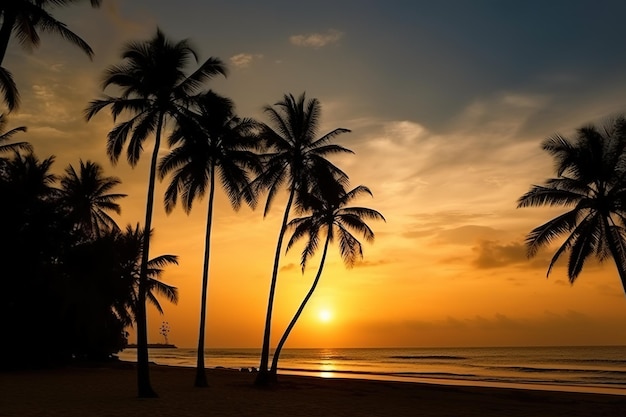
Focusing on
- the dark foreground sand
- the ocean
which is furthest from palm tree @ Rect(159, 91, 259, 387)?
the ocean

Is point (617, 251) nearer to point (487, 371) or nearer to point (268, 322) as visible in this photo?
point (268, 322)

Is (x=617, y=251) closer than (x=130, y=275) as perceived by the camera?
Yes

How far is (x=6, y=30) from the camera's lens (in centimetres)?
1513

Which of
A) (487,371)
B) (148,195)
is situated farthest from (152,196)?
(487,371)

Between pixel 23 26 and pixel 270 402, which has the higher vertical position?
pixel 23 26

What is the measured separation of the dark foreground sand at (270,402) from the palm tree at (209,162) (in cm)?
464

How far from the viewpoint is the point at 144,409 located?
51.9ft

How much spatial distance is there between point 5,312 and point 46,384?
11.5 m

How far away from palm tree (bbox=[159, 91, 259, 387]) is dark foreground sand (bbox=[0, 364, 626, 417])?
15.2 feet

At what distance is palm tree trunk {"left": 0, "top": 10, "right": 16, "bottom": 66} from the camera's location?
1505 centimetres

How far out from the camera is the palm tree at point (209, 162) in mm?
24000

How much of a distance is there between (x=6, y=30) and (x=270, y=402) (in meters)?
15.0

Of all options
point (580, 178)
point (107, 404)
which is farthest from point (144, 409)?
point (580, 178)

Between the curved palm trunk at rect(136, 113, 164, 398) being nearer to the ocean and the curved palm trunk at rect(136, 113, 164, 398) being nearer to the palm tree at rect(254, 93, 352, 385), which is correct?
the palm tree at rect(254, 93, 352, 385)
